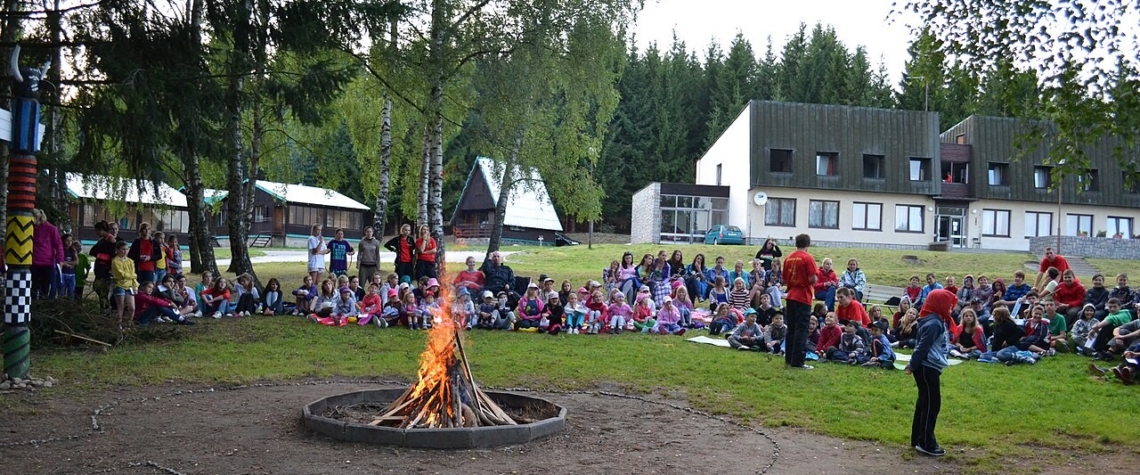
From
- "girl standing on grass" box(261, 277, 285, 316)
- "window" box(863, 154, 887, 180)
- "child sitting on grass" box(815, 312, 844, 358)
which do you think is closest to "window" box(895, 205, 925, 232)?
"window" box(863, 154, 887, 180)

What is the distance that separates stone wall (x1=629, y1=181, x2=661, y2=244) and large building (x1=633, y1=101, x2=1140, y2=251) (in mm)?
223

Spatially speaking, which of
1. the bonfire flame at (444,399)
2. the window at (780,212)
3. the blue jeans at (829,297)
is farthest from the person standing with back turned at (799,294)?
the window at (780,212)

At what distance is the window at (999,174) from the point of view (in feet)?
153

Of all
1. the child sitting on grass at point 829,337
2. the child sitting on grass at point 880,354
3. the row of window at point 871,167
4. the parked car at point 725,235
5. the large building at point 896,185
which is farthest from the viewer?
the row of window at point 871,167

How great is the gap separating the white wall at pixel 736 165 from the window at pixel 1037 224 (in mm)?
14960

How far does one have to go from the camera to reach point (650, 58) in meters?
70.6

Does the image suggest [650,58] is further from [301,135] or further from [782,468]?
[782,468]

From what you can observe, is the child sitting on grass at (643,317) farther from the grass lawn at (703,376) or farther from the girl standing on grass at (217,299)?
the girl standing on grass at (217,299)

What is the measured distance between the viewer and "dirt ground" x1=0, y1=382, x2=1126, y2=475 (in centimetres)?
691

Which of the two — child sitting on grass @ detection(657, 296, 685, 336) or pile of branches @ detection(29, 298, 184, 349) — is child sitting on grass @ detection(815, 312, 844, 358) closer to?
child sitting on grass @ detection(657, 296, 685, 336)

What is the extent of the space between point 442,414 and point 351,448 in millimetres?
886

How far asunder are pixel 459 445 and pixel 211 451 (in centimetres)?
197

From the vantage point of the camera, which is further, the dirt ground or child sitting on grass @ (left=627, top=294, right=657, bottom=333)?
child sitting on grass @ (left=627, top=294, right=657, bottom=333)

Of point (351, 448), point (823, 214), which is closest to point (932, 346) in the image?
point (351, 448)
